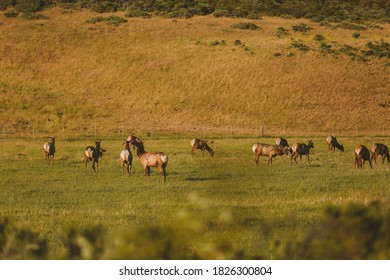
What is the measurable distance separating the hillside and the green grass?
91.6 feet

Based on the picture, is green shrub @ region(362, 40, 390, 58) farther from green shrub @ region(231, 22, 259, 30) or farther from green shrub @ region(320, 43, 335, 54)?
green shrub @ region(231, 22, 259, 30)

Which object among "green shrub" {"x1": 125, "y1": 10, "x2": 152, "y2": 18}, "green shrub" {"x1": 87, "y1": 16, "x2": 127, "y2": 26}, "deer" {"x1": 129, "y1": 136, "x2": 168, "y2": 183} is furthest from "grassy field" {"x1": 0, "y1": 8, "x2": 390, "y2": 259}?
"green shrub" {"x1": 125, "y1": 10, "x2": 152, "y2": 18}

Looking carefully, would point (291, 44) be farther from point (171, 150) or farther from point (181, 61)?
point (171, 150)

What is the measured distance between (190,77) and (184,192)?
57348 millimetres

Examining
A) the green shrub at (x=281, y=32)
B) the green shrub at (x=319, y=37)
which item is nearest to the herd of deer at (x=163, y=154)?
the green shrub at (x=319, y=37)

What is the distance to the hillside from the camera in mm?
62750

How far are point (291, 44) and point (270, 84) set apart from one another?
1024cm

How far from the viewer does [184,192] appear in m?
19.7

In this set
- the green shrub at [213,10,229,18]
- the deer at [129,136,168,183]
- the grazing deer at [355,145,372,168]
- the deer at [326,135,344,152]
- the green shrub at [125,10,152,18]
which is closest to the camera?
the deer at [129,136,168,183]

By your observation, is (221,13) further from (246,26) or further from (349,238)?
(349,238)

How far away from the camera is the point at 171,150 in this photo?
37062 millimetres

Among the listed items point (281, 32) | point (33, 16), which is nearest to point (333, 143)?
point (281, 32)

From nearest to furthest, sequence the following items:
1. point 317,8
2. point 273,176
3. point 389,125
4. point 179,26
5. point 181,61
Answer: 1. point 273,176
2. point 389,125
3. point 181,61
4. point 179,26
5. point 317,8
